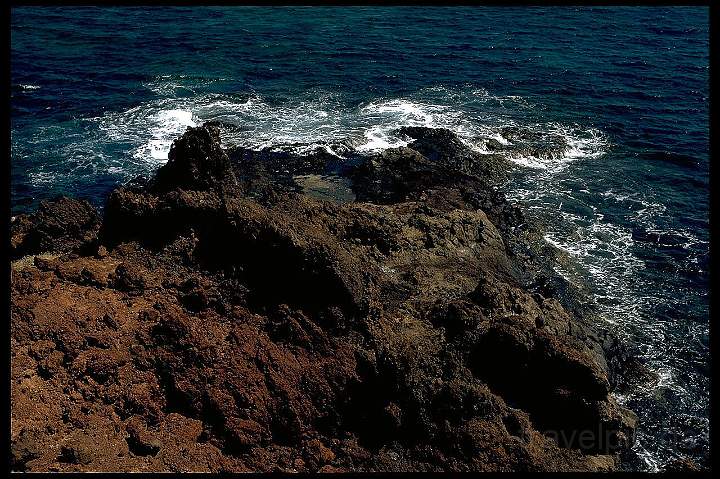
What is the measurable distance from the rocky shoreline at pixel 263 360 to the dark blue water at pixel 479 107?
6.20 metres

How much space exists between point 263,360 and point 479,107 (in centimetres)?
4198

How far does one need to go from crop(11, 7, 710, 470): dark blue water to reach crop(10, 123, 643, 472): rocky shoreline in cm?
620

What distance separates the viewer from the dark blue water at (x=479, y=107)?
3145 cm

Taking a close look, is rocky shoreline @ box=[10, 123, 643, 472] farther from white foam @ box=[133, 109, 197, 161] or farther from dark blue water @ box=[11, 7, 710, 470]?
white foam @ box=[133, 109, 197, 161]

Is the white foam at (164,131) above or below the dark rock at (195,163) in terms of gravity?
below

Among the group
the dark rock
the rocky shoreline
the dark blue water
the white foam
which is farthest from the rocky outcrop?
the white foam

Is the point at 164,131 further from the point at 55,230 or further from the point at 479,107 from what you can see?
the point at 479,107

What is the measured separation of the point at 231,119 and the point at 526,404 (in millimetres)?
37191

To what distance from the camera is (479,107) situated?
52.8 meters

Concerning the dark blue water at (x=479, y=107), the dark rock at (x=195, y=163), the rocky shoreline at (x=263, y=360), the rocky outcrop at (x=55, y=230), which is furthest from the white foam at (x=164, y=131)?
the rocky shoreline at (x=263, y=360)

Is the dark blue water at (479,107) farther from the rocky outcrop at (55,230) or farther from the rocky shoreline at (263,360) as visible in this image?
the rocky outcrop at (55,230)

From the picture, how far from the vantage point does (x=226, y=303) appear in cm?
1708

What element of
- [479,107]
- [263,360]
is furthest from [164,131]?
[263,360]

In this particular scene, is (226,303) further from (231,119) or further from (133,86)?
(133,86)
